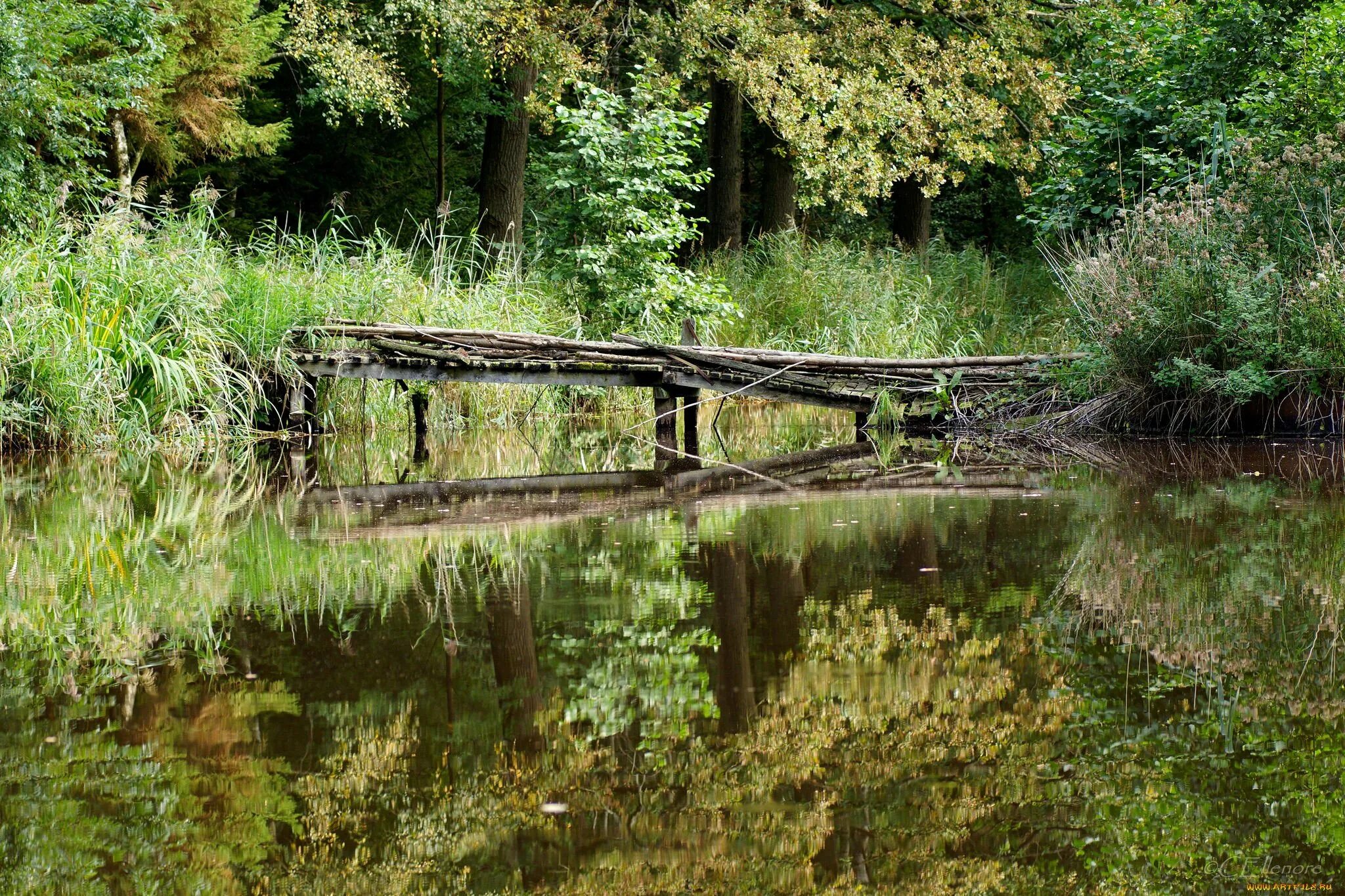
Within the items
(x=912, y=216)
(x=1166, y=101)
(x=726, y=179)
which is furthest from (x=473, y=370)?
(x=912, y=216)

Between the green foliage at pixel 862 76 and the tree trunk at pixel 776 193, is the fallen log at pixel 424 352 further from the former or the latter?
the tree trunk at pixel 776 193

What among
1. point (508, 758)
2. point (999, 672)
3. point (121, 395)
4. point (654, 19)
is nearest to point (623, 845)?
point (508, 758)

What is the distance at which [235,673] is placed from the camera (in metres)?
3.21

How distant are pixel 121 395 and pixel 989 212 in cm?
2205

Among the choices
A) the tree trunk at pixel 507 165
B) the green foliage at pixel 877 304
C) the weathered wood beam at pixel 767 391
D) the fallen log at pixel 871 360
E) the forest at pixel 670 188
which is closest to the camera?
the forest at pixel 670 188

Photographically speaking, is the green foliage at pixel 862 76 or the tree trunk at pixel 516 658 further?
the green foliage at pixel 862 76

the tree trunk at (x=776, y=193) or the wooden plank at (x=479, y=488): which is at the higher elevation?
the tree trunk at (x=776, y=193)

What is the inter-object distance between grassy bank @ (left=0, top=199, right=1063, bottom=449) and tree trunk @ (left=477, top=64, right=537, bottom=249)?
1579mm

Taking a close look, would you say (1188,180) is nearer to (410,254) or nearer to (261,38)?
(410,254)

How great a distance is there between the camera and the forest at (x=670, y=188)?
31.8 feet

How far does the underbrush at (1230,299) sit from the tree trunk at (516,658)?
21.9ft

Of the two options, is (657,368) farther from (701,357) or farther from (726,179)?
(726,179)

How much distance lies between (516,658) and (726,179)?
16374mm

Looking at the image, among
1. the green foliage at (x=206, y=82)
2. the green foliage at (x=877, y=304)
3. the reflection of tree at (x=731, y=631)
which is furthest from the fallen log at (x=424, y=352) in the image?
the green foliage at (x=206, y=82)
